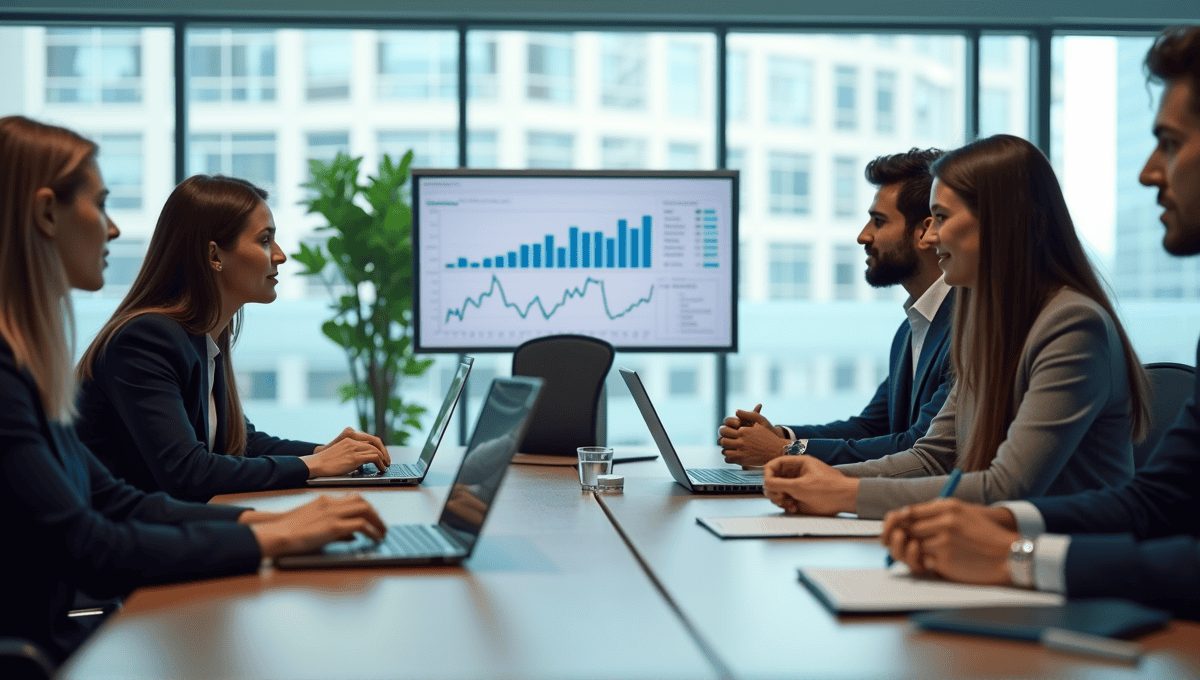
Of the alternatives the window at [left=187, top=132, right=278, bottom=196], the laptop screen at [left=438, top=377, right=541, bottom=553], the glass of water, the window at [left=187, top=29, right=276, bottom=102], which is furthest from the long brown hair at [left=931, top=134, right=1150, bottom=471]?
the window at [left=187, top=29, right=276, bottom=102]

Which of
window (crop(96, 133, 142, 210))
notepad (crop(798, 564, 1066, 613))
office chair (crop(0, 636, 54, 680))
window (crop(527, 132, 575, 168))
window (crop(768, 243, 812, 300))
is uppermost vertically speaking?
window (crop(527, 132, 575, 168))

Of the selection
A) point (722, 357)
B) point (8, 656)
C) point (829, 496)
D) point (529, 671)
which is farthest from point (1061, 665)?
point (722, 357)

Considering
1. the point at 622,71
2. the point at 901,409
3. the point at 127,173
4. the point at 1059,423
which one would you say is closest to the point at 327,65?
the point at 127,173

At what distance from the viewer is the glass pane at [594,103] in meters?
5.05

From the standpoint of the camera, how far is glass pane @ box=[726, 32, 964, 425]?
5.14 metres

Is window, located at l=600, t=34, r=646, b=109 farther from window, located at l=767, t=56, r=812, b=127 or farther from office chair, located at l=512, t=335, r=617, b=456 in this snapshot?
office chair, located at l=512, t=335, r=617, b=456

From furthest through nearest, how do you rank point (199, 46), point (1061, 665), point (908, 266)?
point (199, 46) → point (908, 266) → point (1061, 665)

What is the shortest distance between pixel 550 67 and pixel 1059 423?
3.86 meters

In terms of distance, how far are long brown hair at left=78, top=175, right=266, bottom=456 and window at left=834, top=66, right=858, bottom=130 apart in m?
3.60

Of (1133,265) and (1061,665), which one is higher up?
(1133,265)

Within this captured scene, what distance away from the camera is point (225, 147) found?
5035 mm

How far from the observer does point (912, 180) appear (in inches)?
116

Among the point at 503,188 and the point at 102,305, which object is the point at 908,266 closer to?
the point at 503,188

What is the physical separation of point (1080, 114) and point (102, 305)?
5.27 m
